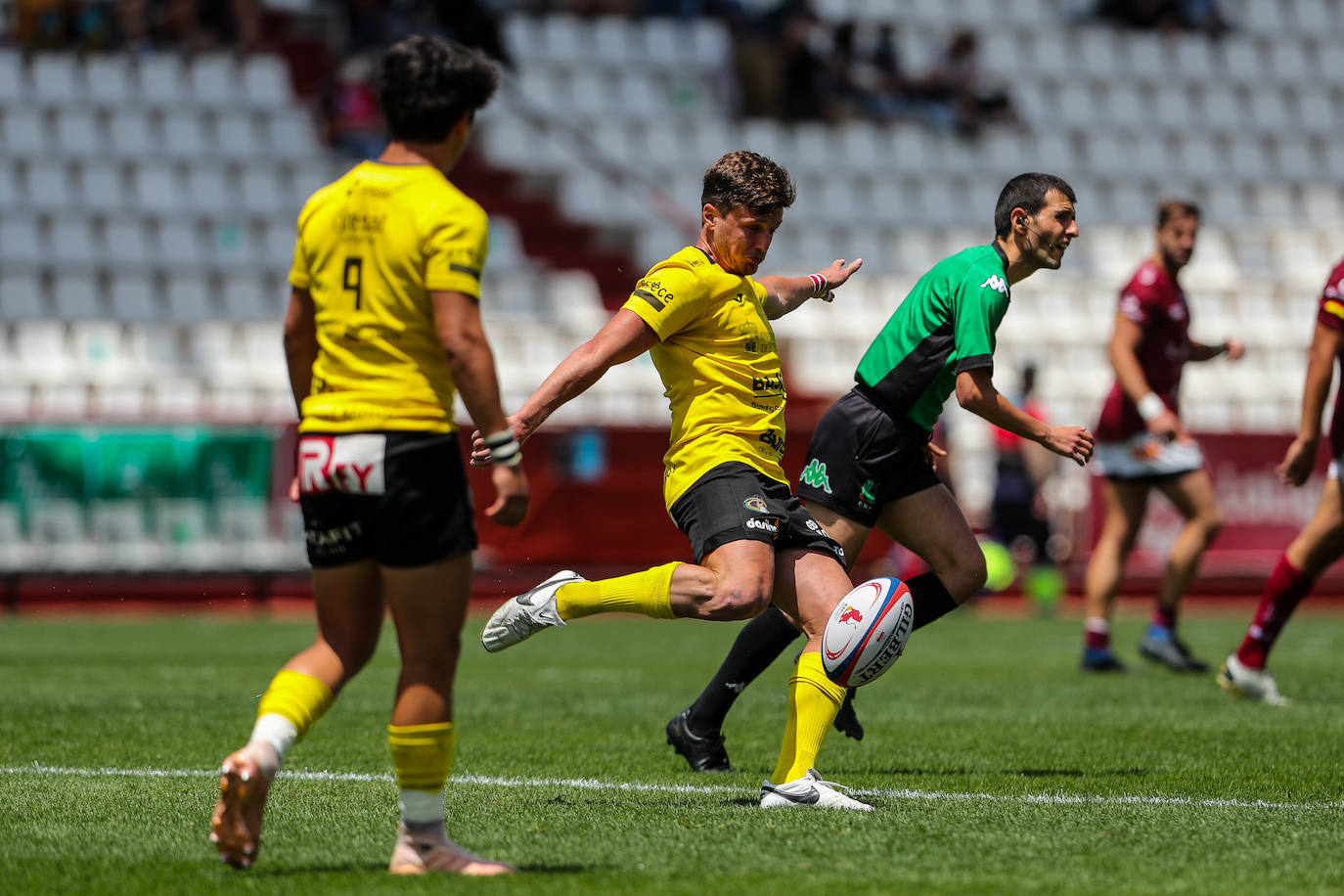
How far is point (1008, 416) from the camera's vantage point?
19.0 feet

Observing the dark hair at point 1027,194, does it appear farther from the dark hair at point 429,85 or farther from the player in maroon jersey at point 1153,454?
the player in maroon jersey at point 1153,454

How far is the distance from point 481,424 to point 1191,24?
77.0 ft

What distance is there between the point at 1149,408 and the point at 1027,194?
3295mm

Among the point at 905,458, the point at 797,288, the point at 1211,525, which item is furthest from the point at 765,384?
the point at 1211,525

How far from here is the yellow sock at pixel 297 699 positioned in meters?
4.12

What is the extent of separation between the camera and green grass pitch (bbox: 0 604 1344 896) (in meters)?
4.24

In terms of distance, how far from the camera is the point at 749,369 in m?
5.66

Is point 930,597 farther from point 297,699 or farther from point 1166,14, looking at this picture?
point 1166,14

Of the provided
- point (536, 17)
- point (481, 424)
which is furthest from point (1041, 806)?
point (536, 17)

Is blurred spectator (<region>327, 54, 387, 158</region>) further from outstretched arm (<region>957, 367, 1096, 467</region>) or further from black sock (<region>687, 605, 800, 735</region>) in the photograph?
outstretched arm (<region>957, 367, 1096, 467</region>)

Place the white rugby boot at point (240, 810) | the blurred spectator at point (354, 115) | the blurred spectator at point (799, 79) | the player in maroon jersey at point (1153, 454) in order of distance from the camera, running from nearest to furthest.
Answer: the white rugby boot at point (240, 810), the player in maroon jersey at point (1153, 454), the blurred spectator at point (354, 115), the blurred spectator at point (799, 79)

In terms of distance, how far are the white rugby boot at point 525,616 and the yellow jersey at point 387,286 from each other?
5.18 ft

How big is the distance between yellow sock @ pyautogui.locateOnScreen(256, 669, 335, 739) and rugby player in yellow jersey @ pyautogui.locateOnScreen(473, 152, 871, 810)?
1.34 metres

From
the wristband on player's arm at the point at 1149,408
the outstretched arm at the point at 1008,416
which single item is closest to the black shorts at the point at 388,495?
the outstretched arm at the point at 1008,416
